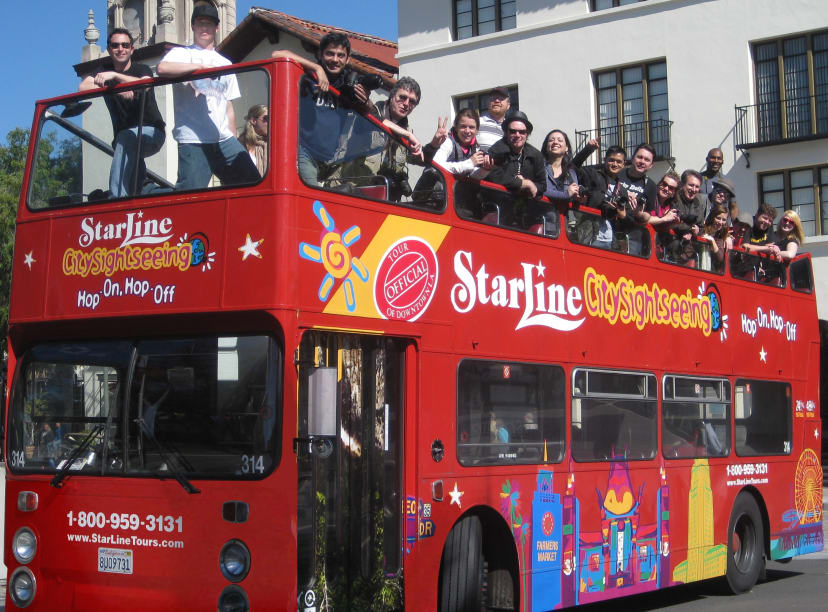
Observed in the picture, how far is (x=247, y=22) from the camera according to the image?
123ft

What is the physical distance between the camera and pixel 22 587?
8.43 m

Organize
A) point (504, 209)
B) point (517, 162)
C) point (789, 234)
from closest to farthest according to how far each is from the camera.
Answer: point (504, 209) → point (517, 162) → point (789, 234)

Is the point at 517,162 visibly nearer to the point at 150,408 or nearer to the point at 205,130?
the point at 205,130

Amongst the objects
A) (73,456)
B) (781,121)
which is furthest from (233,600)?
(781,121)

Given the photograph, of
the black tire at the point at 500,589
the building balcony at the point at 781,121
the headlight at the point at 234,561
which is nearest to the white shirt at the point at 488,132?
the black tire at the point at 500,589

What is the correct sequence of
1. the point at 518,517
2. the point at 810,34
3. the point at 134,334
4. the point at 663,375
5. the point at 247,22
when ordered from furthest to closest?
the point at 247,22
the point at 810,34
the point at 663,375
the point at 518,517
the point at 134,334

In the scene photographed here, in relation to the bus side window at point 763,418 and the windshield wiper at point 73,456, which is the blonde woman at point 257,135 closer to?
the windshield wiper at point 73,456

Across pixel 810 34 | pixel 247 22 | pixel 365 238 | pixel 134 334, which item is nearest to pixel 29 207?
pixel 134 334

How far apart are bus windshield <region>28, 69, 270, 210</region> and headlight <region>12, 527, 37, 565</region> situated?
237 centimetres

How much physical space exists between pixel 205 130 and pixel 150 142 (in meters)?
0.45

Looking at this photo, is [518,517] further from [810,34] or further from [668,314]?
[810,34]

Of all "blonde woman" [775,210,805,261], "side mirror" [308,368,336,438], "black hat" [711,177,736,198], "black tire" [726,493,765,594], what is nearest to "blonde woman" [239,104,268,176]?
"side mirror" [308,368,336,438]

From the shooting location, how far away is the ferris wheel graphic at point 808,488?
1520cm

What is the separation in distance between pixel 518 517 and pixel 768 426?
5.58 metres
